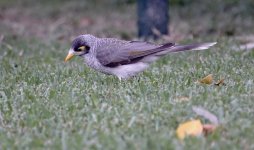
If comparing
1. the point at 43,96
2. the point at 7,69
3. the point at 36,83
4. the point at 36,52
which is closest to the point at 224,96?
the point at 43,96

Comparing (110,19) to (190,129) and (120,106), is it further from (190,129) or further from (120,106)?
(190,129)

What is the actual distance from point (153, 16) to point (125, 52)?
4.93 m

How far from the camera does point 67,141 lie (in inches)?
201

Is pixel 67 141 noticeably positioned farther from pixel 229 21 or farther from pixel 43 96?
pixel 229 21

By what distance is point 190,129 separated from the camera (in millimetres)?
5234

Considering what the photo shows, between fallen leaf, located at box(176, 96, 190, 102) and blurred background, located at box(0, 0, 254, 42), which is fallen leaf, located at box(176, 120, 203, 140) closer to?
fallen leaf, located at box(176, 96, 190, 102)

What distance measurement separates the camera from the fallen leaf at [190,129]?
16.9 ft

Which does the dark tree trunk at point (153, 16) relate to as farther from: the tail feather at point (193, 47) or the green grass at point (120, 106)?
the tail feather at point (193, 47)

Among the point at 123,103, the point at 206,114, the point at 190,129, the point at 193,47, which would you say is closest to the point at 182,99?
the point at 123,103

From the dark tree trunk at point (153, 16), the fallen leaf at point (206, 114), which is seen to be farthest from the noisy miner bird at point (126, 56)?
the dark tree trunk at point (153, 16)

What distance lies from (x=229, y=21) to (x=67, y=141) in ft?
33.0

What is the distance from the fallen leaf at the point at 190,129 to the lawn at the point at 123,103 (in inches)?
3.2

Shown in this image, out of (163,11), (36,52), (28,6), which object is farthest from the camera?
(28,6)

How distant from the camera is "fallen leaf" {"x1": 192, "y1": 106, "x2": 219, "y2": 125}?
18.1ft
